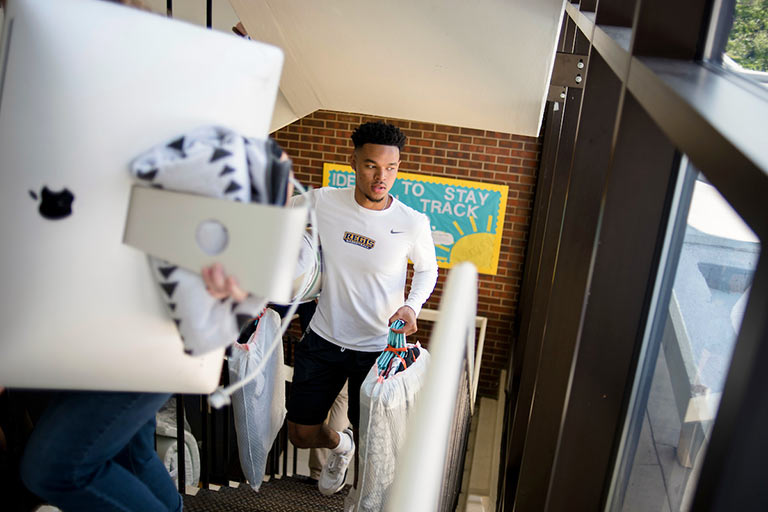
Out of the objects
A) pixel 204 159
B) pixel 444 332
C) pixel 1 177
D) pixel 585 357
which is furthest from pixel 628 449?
pixel 1 177

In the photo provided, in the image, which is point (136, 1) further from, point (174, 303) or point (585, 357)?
point (585, 357)

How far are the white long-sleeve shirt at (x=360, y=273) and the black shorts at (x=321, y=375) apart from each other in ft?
0.14

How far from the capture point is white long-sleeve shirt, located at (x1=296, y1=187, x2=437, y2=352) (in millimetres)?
2395

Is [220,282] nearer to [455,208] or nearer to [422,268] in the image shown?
[422,268]

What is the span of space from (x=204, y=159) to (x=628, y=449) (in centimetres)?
101

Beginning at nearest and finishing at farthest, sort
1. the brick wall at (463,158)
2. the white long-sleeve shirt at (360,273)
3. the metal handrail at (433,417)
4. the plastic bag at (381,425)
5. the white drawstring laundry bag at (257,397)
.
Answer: the metal handrail at (433,417) → the plastic bag at (381,425) → the white drawstring laundry bag at (257,397) → the white long-sleeve shirt at (360,273) → the brick wall at (463,158)

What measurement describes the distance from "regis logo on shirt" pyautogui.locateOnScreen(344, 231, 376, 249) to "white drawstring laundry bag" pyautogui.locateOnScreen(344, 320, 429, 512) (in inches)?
15.6

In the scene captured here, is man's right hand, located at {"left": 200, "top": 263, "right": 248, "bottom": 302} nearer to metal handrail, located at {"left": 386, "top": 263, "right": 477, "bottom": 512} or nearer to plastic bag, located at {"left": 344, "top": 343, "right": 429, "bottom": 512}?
metal handrail, located at {"left": 386, "top": 263, "right": 477, "bottom": 512}

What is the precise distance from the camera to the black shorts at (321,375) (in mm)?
2428

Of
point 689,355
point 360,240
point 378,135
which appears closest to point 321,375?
point 360,240

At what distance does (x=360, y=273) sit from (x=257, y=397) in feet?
1.95

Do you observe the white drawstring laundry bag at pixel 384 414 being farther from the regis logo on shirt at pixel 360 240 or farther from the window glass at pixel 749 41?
the window glass at pixel 749 41

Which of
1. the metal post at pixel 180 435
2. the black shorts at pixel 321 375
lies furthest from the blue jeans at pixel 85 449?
the black shorts at pixel 321 375

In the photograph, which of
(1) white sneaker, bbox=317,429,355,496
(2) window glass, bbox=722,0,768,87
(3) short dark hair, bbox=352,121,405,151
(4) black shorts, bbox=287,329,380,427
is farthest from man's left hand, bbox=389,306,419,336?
(2) window glass, bbox=722,0,768,87
